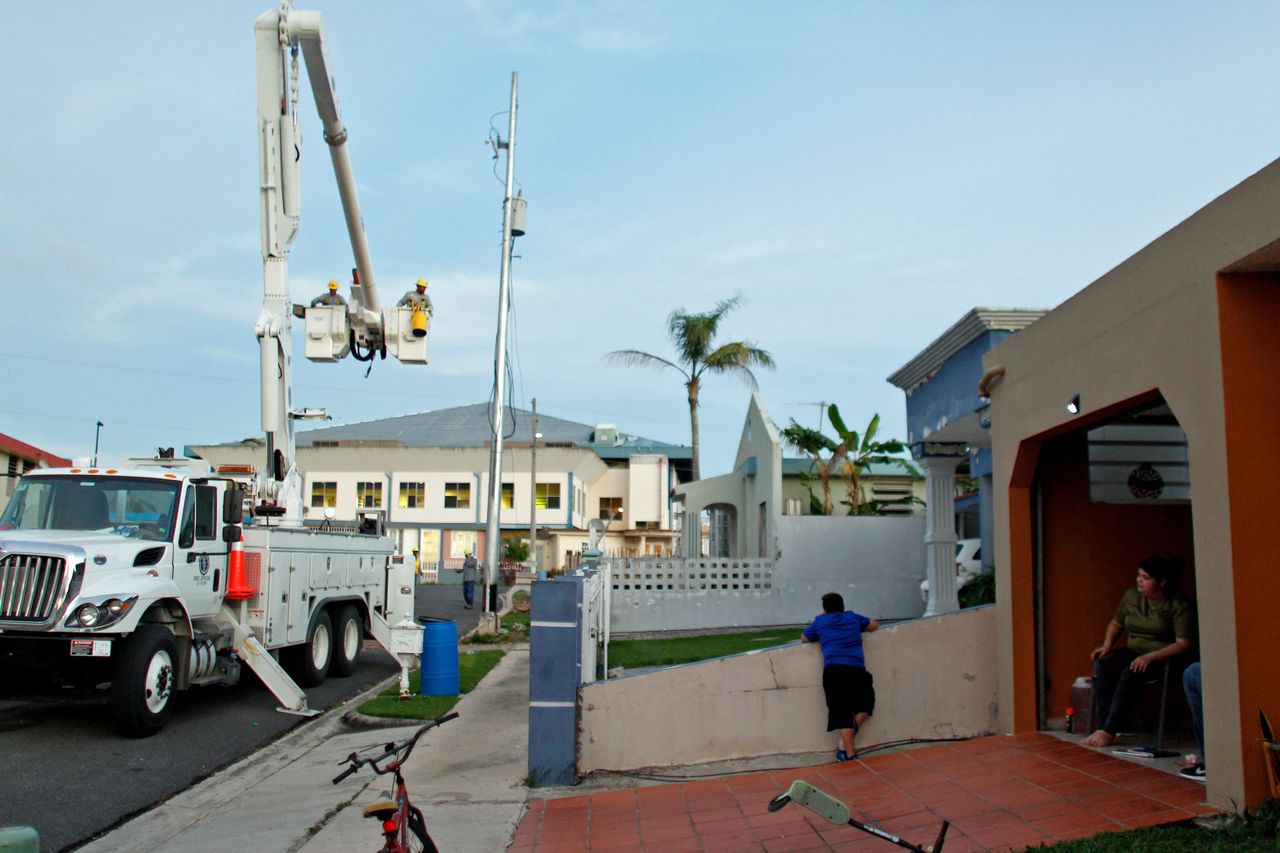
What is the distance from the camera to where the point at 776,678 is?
852cm

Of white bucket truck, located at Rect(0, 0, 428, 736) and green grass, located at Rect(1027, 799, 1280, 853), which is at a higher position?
white bucket truck, located at Rect(0, 0, 428, 736)

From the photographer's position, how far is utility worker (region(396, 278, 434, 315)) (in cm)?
1588

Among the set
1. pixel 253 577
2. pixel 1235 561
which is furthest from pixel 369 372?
pixel 1235 561

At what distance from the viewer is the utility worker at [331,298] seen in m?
15.1

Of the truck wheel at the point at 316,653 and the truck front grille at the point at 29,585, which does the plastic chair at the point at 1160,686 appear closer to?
the truck front grille at the point at 29,585

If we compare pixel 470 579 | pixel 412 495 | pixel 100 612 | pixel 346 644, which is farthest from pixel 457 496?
pixel 100 612

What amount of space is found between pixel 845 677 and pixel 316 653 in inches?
320

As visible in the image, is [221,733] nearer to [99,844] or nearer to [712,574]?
[99,844]

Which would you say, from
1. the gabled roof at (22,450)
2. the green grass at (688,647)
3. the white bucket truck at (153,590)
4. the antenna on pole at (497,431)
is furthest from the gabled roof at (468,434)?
the white bucket truck at (153,590)

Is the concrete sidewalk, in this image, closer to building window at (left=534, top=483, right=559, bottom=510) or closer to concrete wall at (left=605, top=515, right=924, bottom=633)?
concrete wall at (left=605, top=515, right=924, bottom=633)

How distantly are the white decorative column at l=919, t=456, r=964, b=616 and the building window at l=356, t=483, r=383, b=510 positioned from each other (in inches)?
1813

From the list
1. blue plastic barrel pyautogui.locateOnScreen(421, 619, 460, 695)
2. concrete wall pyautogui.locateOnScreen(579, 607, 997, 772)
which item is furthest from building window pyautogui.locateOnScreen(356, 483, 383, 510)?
concrete wall pyautogui.locateOnScreen(579, 607, 997, 772)

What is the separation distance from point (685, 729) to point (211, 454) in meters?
55.2

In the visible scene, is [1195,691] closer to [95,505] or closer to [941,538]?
[941,538]
